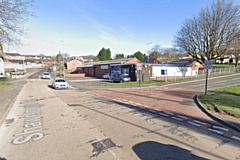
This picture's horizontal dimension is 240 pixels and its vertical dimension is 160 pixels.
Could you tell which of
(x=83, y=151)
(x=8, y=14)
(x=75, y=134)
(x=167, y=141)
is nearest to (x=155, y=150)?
(x=167, y=141)

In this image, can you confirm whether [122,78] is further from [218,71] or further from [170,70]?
[218,71]

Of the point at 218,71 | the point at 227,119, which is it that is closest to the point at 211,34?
the point at 218,71

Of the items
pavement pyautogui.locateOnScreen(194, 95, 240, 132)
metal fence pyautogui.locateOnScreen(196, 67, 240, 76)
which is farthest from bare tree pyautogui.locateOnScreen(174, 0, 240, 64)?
pavement pyautogui.locateOnScreen(194, 95, 240, 132)

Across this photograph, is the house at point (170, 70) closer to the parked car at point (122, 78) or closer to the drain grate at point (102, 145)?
the parked car at point (122, 78)

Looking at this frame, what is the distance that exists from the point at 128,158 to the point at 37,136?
10.4 feet

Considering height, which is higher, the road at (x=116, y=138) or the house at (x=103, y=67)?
the house at (x=103, y=67)

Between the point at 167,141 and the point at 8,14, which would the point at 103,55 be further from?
the point at 167,141

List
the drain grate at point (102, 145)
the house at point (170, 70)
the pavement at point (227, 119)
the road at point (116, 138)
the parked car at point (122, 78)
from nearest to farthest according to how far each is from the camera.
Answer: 1. the road at point (116, 138)
2. the drain grate at point (102, 145)
3. the pavement at point (227, 119)
4. the parked car at point (122, 78)
5. the house at point (170, 70)

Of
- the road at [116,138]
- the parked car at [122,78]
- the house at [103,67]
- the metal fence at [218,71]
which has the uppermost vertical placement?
the house at [103,67]

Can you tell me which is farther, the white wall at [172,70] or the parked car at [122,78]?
the white wall at [172,70]

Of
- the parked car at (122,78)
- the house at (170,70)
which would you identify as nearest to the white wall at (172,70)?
the house at (170,70)

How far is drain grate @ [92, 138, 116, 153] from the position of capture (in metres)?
4.01

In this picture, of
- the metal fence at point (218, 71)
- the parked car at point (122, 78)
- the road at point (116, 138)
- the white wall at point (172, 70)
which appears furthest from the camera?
the metal fence at point (218, 71)

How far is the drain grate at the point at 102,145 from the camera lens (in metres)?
4.01
